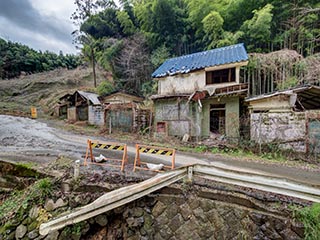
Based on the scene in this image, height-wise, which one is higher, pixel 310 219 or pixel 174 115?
pixel 174 115

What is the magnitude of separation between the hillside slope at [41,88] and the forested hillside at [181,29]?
6.18 meters

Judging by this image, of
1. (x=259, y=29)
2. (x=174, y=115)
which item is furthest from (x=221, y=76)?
(x=259, y=29)

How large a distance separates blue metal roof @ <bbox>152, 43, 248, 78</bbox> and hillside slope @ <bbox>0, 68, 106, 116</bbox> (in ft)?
45.3

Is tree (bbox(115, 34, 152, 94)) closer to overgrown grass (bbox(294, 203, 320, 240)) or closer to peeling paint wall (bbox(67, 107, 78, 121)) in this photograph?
peeling paint wall (bbox(67, 107, 78, 121))

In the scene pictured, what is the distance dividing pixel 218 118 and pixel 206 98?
5.00 ft

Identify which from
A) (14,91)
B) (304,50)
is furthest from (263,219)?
(14,91)

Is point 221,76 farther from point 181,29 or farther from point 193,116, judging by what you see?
point 181,29

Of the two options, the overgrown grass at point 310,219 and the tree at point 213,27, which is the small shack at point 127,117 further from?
the overgrown grass at point 310,219

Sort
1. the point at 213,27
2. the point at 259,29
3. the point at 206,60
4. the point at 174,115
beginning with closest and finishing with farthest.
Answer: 1. the point at 174,115
2. the point at 206,60
3. the point at 259,29
4. the point at 213,27

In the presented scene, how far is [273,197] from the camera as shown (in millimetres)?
3275

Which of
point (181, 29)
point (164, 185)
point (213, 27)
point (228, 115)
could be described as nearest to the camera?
point (164, 185)

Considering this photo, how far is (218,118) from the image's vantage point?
36.2 feet

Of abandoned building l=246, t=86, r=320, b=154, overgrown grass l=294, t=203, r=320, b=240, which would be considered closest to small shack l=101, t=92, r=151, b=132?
abandoned building l=246, t=86, r=320, b=154

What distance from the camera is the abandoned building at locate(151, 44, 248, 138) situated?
10.3m
